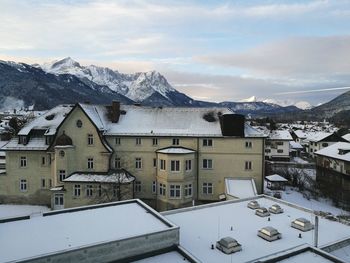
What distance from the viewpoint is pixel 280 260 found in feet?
54.6

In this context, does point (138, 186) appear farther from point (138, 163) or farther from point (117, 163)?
point (117, 163)

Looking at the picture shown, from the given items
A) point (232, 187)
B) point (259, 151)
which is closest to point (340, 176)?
point (259, 151)

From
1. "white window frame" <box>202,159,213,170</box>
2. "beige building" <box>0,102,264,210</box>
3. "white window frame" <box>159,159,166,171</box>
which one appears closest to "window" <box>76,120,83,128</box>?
"beige building" <box>0,102,264,210</box>

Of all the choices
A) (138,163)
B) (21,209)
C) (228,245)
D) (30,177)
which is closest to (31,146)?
(30,177)

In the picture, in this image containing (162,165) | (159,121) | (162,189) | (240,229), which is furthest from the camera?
(159,121)

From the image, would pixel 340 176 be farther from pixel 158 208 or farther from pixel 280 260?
pixel 280 260

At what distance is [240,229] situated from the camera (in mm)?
22000

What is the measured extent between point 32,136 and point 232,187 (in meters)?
24.3

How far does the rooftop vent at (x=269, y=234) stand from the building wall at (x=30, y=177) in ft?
89.4

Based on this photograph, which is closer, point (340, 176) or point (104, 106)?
point (104, 106)

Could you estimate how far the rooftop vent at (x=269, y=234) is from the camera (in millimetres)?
20289

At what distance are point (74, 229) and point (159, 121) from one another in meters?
23.5

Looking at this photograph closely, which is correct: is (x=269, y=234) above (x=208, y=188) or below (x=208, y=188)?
above

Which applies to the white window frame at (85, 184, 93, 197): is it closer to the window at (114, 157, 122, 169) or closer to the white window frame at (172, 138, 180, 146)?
the window at (114, 157, 122, 169)
